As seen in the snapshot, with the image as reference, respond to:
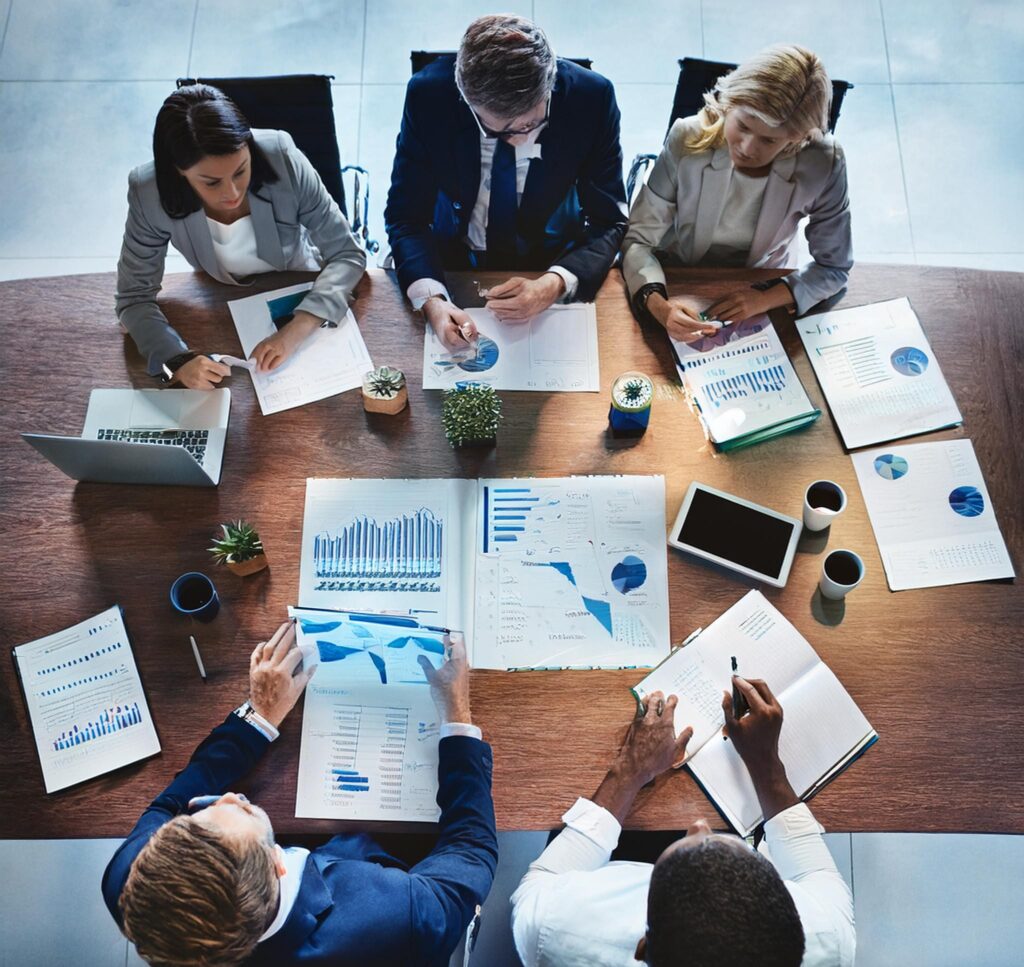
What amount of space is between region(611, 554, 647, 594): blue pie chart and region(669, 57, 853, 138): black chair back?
1.30 metres

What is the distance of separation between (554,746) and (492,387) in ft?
2.55

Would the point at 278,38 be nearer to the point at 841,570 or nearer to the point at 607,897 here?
the point at 841,570

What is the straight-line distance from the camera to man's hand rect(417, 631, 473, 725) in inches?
62.9

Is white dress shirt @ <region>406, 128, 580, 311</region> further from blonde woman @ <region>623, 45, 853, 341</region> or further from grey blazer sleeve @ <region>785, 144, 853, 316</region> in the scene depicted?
grey blazer sleeve @ <region>785, 144, 853, 316</region>

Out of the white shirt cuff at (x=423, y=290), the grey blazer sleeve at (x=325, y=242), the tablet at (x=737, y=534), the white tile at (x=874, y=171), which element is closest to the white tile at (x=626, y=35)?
the white tile at (x=874, y=171)

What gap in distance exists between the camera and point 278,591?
173 centimetres

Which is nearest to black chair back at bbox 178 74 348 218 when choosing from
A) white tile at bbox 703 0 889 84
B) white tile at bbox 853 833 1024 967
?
white tile at bbox 703 0 889 84

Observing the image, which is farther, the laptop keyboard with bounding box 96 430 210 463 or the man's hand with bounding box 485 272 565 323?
the man's hand with bounding box 485 272 565 323

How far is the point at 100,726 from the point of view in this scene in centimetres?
163

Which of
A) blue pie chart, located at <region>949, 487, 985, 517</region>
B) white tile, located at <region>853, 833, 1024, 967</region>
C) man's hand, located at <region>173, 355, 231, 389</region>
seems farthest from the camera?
white tile, located at <region>853, 833, 1024, 967</region>

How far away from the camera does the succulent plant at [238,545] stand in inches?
65.9

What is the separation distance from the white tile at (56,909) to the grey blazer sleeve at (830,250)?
2388mm

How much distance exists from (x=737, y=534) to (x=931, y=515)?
1.36 feet

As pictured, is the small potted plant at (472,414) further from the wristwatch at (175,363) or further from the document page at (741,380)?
the wristwatch at (175,363)
